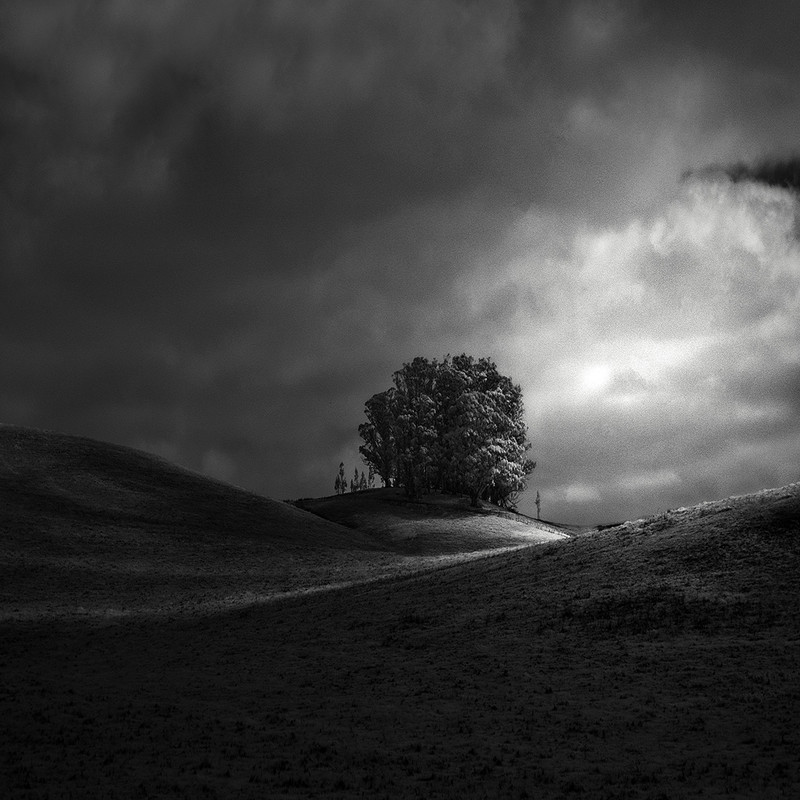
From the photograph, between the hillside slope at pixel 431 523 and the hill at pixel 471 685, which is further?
the hillside slope at pixel 431 523

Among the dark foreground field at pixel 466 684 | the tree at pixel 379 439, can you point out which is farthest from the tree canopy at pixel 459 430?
the dark foreground field at pixel 466 684

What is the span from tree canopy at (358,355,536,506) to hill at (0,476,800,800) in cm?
4718

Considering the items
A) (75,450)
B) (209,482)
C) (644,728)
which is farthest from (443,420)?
(644,728)

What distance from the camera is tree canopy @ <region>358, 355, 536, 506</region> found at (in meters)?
88.6

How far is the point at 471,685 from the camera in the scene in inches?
943

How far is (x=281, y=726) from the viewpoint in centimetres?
2097

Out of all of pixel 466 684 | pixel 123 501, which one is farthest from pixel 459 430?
pixel 466 684

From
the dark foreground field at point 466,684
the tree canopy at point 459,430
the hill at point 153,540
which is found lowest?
the dark foreground field at point 466,684

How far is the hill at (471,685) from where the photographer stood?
1642 centimetres

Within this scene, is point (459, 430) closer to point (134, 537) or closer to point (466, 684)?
point (134, 537)

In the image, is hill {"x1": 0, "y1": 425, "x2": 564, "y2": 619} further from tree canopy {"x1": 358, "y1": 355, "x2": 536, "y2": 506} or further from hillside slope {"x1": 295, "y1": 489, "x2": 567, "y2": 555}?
tree canopy {"x1": 358, "y1": 355, "x2": 536, "y2": 506}

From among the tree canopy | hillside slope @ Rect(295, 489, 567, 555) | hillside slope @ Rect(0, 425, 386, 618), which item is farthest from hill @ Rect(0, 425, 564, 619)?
the tree canopy

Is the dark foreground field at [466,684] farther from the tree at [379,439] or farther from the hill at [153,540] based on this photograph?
the tree at [379,439]

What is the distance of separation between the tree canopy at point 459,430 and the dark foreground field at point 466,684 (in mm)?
46827
